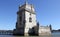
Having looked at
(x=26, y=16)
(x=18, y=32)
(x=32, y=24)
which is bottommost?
(x=18, y=32)

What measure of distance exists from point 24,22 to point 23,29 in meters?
2.03

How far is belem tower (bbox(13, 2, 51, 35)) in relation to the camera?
33094 mm

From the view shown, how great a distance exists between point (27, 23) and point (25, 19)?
1.24 m

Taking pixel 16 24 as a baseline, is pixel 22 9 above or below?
above

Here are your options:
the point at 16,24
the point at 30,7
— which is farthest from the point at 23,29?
the point at 30,7

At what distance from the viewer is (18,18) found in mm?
37531

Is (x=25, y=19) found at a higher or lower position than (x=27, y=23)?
higher

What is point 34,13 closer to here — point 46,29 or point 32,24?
point 32,24

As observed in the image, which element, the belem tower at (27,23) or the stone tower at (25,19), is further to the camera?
the stone tower at (25,19)

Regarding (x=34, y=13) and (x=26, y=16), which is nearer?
(x=26, y=16)

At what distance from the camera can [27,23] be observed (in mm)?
34312

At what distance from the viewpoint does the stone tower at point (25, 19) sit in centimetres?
3375

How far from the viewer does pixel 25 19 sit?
3434 cm

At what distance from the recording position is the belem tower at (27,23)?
33.1 m
